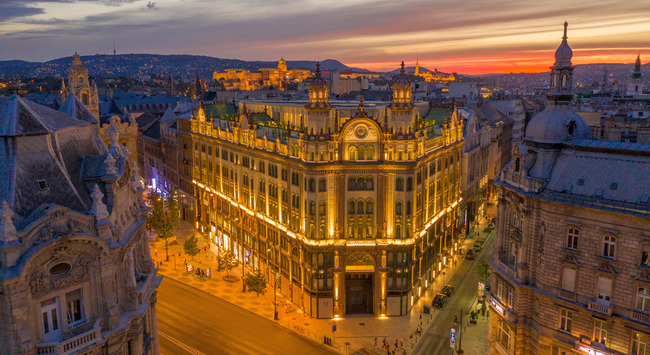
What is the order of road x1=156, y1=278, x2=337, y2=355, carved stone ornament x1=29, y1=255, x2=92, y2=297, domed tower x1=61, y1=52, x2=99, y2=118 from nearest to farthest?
carved stone ornament x1=29, y1=255, x2=92, y2=297 → road x1=156, y1=278, x2=337, y2=355 → domed tower x1=61, y1=52, x2=99, y2=118

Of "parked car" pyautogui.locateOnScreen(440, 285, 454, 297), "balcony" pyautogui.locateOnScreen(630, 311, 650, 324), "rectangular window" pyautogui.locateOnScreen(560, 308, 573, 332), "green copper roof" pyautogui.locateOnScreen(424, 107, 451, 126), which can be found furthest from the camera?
"green copper roof" pyautogui.locateOnScreen(424, 107, 451, 126)

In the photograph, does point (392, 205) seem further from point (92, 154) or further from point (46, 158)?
point (46, 158)

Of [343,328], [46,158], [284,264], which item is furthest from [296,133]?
[46,158]

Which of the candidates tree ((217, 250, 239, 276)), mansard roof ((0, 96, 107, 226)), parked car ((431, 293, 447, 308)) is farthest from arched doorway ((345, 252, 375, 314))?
mansard roof ((0, 96, 107, 226))

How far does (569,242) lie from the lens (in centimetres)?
4769

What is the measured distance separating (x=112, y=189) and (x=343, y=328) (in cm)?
4229

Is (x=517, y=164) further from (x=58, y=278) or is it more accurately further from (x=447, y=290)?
(x=58, y=278)

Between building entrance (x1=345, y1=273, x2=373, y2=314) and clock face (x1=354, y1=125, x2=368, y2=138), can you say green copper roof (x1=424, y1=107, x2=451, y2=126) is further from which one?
building entrance (x1=345, y1=273, x2=373, y2=314)

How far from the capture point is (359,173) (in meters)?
69.6

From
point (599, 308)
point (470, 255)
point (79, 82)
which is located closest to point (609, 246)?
point (599, 308)

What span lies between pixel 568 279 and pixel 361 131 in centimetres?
3274

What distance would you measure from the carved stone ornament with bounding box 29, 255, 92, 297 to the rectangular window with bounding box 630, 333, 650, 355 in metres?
46.1

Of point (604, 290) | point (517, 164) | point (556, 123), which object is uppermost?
point (556, 123)

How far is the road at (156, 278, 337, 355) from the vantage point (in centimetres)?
6212
